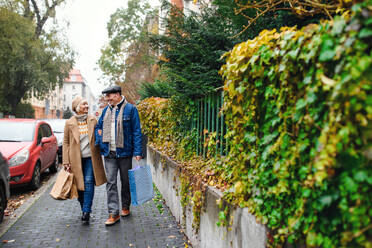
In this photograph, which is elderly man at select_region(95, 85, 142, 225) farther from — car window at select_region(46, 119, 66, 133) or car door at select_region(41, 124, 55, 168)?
car window at select_region(46, 119, 66, 133)

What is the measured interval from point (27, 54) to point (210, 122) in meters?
25.9

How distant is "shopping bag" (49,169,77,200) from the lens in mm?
5348

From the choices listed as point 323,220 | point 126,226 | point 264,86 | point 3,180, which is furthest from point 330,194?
point 3,180

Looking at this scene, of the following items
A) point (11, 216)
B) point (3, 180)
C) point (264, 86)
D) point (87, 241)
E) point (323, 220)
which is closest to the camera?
point (323, 220)

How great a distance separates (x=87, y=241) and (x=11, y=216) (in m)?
2.04

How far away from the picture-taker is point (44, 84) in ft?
92.6

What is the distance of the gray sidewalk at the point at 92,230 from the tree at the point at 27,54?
2289cm

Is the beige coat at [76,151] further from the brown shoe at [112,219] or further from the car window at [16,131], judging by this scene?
the car window at [16,131]

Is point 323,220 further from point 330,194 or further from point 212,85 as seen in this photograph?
point 212,85

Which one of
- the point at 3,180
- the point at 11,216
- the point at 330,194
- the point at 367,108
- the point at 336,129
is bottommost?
the point at 11,216

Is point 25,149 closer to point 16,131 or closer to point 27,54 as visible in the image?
point 16,131

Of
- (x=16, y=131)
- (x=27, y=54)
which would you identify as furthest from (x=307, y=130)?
(x=27, y=54)

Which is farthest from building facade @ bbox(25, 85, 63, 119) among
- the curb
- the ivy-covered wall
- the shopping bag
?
the ivy-covered wall

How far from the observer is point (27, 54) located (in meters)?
26.8
